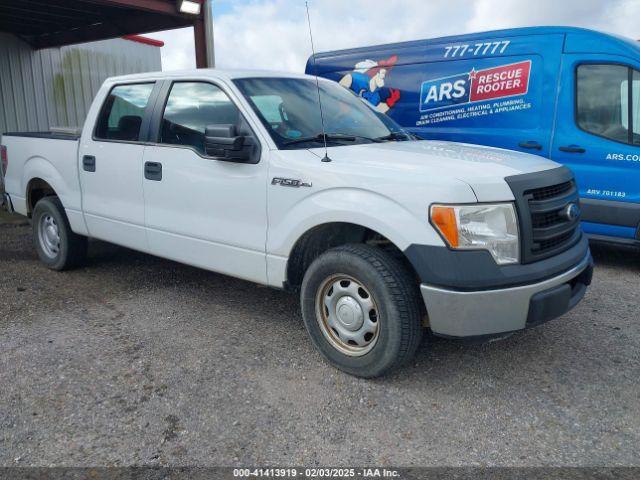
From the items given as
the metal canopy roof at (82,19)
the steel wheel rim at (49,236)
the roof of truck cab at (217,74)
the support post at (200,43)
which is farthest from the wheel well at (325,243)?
the support post at (200,43)

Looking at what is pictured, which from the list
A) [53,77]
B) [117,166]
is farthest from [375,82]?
[53,77]

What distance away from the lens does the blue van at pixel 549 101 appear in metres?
5.38

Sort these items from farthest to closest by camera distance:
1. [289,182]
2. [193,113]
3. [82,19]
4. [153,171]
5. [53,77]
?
Result: [53,77] < [82,19] < [153,171] < [193,113] < [289,182]

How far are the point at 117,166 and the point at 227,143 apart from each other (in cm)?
154

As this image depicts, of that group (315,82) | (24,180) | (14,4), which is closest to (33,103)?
(14,4)

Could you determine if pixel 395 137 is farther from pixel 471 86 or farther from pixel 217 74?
pixel 471 86

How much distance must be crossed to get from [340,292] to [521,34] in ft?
13.0

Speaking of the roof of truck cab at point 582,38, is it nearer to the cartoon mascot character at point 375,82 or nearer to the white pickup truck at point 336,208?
the cartoon mascot character at point 375,82

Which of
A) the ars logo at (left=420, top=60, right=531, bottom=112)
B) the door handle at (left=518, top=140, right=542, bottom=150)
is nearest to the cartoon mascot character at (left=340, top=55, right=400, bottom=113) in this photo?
the ars logo at (left=420, top=60, right=531, bottom=112)

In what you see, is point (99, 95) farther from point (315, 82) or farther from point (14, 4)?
point (14, 4)

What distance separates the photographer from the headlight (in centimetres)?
293

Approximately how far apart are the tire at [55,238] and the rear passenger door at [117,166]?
1.58 ft

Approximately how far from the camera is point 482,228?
2.96 m

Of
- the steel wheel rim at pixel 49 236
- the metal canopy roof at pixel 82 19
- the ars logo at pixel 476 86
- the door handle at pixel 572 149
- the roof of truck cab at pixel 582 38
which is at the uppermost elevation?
the metal canopy roof at pixel 82 19
